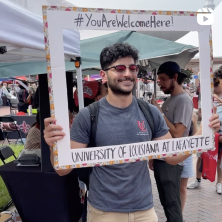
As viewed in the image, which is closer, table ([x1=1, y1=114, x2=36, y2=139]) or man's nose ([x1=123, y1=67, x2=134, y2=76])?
man's nose ([x1=123, y1=67, x2=134, y2=76])

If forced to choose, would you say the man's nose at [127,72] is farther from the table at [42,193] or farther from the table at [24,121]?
the table at [24,121]

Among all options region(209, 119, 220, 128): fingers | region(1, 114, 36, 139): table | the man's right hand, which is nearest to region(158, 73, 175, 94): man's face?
region(209, 119, 220, 128): fingers

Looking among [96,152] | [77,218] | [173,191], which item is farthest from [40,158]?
[96,152]

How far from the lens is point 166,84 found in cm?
283

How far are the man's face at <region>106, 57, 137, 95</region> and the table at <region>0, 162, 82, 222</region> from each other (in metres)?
1.55

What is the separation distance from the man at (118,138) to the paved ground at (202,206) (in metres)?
2.27

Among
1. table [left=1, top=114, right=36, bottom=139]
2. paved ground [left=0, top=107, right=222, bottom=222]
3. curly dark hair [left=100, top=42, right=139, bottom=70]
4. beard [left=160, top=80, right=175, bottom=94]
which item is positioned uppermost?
curly dark hair [left=100, top=42, right=139, bottom=70]

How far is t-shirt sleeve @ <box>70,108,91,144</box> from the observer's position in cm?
169

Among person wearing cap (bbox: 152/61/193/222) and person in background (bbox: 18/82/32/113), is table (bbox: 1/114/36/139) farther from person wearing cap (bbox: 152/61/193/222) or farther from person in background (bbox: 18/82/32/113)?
person wearing cap (bbox: 152/61/193/222)

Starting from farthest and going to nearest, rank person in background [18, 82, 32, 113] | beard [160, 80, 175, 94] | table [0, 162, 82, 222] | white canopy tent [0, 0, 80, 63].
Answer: person in background [18, 82, 32, 113] < table [0, 162, 82, 222] < beard [160, 80, 175, 94] < white canopy tent [0, 0, 80, 63]

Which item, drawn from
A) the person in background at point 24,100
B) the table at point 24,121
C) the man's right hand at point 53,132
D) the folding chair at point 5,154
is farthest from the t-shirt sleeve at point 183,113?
the person in background at point 24,100

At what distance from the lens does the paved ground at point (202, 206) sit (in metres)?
3.82

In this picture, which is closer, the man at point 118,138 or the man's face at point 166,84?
the man at point 118,138

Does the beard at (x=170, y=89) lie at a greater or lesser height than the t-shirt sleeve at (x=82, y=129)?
greater
